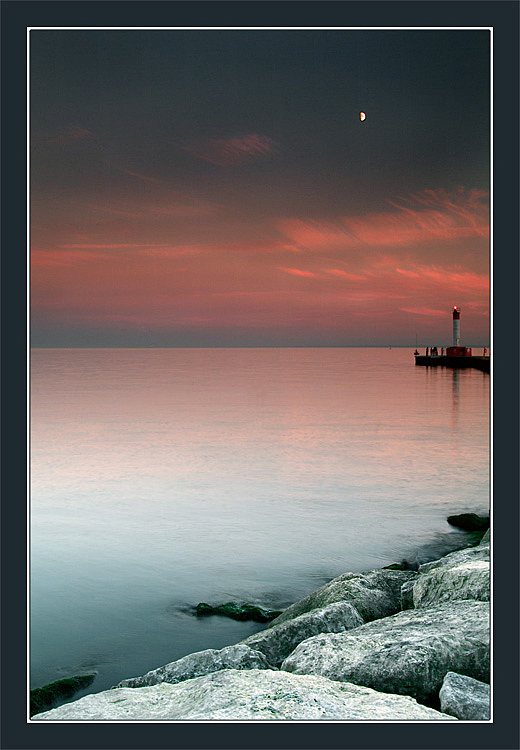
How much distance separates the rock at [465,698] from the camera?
1873 mm

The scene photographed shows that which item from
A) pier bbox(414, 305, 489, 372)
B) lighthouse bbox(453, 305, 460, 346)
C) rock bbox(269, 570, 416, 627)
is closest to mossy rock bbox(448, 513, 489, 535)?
lighthouse bbox(453, 305, 460, 346)

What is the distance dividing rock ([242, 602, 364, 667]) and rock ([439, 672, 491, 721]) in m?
0.94

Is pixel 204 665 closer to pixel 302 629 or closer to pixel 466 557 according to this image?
pixel 302 629

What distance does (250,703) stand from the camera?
1.81 m

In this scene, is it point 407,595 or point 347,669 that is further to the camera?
point 407,595

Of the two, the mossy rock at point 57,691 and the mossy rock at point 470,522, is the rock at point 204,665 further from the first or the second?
the mossy rock at point 470,522

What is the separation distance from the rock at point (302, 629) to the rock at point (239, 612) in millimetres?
647

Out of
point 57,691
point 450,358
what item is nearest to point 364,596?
point 57,691

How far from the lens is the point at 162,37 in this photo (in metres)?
2.39

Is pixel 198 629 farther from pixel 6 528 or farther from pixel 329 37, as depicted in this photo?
pixel 329 37

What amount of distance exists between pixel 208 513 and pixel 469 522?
7.75ft

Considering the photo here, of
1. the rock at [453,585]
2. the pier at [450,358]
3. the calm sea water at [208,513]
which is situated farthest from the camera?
the pier at [450,358]

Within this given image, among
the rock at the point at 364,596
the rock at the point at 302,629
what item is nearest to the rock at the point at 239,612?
the rock at the point at 364,596

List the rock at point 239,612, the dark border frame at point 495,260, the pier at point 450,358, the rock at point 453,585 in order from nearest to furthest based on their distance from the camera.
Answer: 1. the dark border frame at point 495,260
2. the rock at point 453,585
3. the rock at point 239,612
4. the pier at point 450,358
